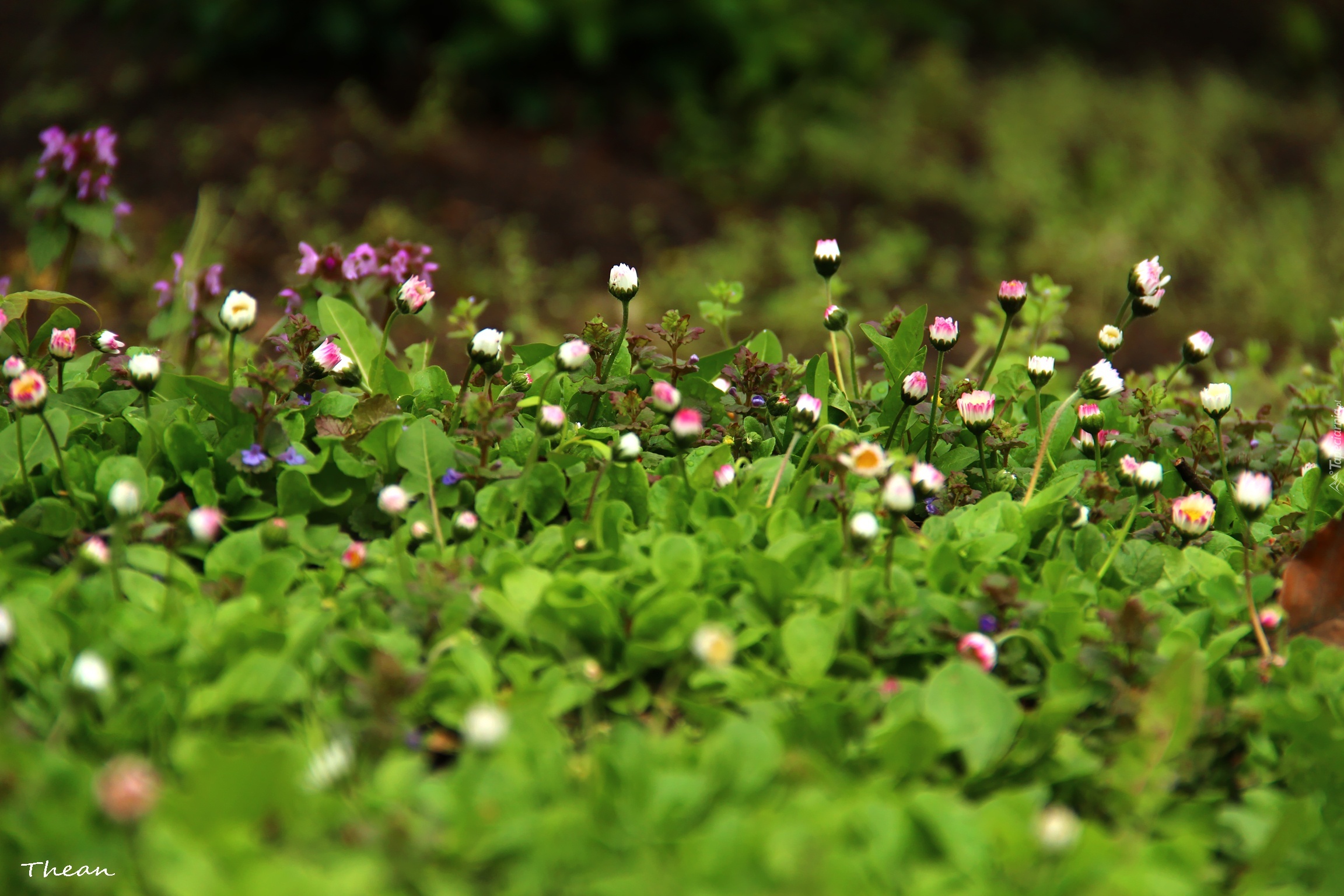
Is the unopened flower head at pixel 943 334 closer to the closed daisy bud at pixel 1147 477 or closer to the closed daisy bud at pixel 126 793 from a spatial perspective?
the closed daisy bud at pixel 1147 477

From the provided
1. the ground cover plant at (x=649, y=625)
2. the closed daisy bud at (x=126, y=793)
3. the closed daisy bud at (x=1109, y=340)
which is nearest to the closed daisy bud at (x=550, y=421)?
the ground cover plant at (x=649, y=625)

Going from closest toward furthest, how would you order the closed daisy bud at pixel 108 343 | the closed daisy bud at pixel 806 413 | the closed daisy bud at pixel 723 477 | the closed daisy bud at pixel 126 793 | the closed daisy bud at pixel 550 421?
the closed daisy bud at pixel 126 793, the closed daisy bud at pixel 550 421, the closed daisy bud at pixel 806 413, the closed daisy bud at pixel 723 477, the closed daisy bud at pixel 108 343

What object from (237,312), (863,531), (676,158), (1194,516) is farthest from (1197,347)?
(676,158)

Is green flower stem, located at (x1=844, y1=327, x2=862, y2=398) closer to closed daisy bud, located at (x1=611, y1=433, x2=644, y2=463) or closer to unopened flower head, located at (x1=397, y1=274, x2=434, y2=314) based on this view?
closed daisy bud, located at (x1=611, y1=433, x2=644, y2=463)

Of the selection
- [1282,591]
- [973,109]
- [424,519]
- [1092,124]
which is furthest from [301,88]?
[1282,591]

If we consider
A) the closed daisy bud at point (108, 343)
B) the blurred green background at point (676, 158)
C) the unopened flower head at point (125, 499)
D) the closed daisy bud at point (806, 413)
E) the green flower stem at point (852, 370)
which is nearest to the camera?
the unopened flower head at point (125, 499)

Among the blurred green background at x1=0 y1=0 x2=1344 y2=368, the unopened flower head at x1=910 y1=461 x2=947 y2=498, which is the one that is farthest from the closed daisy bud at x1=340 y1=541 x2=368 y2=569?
the blurred green background at x1=0 y1=0 x2=1344 y2=368

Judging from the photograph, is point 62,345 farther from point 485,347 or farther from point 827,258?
point 827,258

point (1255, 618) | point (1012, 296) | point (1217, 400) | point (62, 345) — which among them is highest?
point (1012, 296)
